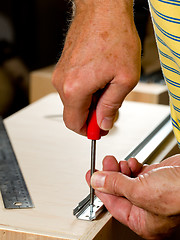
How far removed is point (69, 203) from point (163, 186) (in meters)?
0.16

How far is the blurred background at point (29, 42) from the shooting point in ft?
7.00

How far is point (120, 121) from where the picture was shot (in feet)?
4.22

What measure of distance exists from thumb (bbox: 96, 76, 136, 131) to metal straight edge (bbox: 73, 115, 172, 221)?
0.14 metres

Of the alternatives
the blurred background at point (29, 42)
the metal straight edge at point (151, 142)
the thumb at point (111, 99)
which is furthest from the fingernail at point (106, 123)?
the blurred background at point (29, 42)

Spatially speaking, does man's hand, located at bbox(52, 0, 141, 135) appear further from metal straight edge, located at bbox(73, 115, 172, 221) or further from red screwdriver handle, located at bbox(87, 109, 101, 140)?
metal straight edge, located at bbox(73, 115, 172, 221)

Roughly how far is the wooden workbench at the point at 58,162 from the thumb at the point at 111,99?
156 mm

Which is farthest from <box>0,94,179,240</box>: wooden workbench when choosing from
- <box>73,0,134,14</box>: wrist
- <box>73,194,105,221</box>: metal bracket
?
<box>73,0,134,14</box>: wrist

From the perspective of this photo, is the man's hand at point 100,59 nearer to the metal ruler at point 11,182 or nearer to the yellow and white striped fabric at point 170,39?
the yellow and white striped fabric at point 170,39

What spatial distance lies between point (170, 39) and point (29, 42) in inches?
63.5

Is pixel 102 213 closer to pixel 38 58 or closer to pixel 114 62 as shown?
pixel 114 62

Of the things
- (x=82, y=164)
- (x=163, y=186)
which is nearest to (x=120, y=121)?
(x=82, y=164)

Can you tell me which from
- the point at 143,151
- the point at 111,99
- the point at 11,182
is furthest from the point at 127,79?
the point at 143,151

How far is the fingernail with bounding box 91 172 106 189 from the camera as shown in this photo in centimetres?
78

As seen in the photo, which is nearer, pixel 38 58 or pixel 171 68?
pixel 171 68
